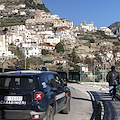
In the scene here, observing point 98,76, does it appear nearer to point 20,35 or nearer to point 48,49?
point 48,49

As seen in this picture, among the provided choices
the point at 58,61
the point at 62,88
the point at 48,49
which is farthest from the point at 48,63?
the point at 62,88

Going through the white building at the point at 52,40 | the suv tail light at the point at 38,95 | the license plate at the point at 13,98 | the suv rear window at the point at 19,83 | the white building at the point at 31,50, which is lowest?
the license plate at the point at 13,98

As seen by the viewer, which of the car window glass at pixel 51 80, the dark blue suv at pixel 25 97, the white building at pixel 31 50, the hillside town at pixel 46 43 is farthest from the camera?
the white building at pixel 31 50

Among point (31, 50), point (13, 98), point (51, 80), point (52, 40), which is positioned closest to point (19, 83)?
point (13, 98)

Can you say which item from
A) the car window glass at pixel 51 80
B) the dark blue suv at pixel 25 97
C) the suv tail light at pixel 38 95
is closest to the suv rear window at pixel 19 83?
the dark blue suv at pixel 25 97

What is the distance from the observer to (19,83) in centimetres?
701

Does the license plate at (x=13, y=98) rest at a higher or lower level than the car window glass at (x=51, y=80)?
lower

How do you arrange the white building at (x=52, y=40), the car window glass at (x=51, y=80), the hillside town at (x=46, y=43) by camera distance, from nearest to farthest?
the car window glass at (x=51, y=80)
the hillside town at (x=46, y=43)
the white building at (x=52, y=40)

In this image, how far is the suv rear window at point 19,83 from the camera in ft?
22.7

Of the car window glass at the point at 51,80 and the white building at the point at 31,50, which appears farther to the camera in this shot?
the white building at the point at 31,50

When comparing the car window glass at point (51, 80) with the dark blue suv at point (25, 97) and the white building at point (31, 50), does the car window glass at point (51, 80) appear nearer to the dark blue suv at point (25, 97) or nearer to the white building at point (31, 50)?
the dark blue suv at point (25, 97)

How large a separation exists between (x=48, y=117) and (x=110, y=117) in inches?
94.6

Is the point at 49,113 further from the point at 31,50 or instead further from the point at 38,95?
the point at 31,50

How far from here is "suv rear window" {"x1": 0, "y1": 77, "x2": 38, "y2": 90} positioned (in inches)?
272
